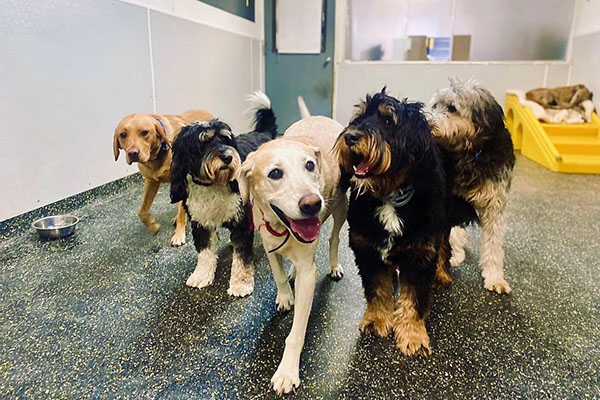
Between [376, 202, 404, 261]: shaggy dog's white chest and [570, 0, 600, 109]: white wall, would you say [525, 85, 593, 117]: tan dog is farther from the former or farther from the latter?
[376, 202, 404, 261]: shaggy dog's white chest

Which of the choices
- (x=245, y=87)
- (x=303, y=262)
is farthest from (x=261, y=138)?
(x=245, y=87)

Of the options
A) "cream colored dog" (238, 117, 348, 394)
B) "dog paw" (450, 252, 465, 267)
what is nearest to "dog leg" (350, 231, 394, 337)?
"cream colored dog" (238, 117, 348, 394)

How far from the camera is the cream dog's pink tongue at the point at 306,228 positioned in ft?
4.00

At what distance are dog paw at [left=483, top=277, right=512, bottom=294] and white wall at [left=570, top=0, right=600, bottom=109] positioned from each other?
13.1 feet

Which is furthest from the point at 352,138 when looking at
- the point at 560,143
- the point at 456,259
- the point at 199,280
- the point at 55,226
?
the point at 560,143

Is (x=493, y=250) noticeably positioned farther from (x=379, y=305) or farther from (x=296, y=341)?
(x=296, y=341)

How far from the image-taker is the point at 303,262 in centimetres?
133

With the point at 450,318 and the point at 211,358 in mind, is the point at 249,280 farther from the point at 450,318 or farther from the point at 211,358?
the point at 450,318

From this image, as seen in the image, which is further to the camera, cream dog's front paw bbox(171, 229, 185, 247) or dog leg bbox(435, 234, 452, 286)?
cream dog's front paw bbox(171, 229, 185, 247)

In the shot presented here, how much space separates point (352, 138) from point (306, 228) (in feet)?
1.03

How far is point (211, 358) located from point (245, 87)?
4826 millimetres

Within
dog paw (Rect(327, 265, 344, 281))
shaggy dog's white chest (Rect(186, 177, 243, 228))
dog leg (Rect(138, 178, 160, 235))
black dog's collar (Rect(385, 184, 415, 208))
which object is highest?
black dog's collar (Rect(385, 184, 415, 208))

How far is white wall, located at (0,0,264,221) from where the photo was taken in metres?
2.33

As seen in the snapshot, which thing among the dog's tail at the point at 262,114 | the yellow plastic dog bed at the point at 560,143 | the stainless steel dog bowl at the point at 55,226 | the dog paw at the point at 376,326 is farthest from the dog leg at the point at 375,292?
the yellow plastic dog bed at the point at 560,143
